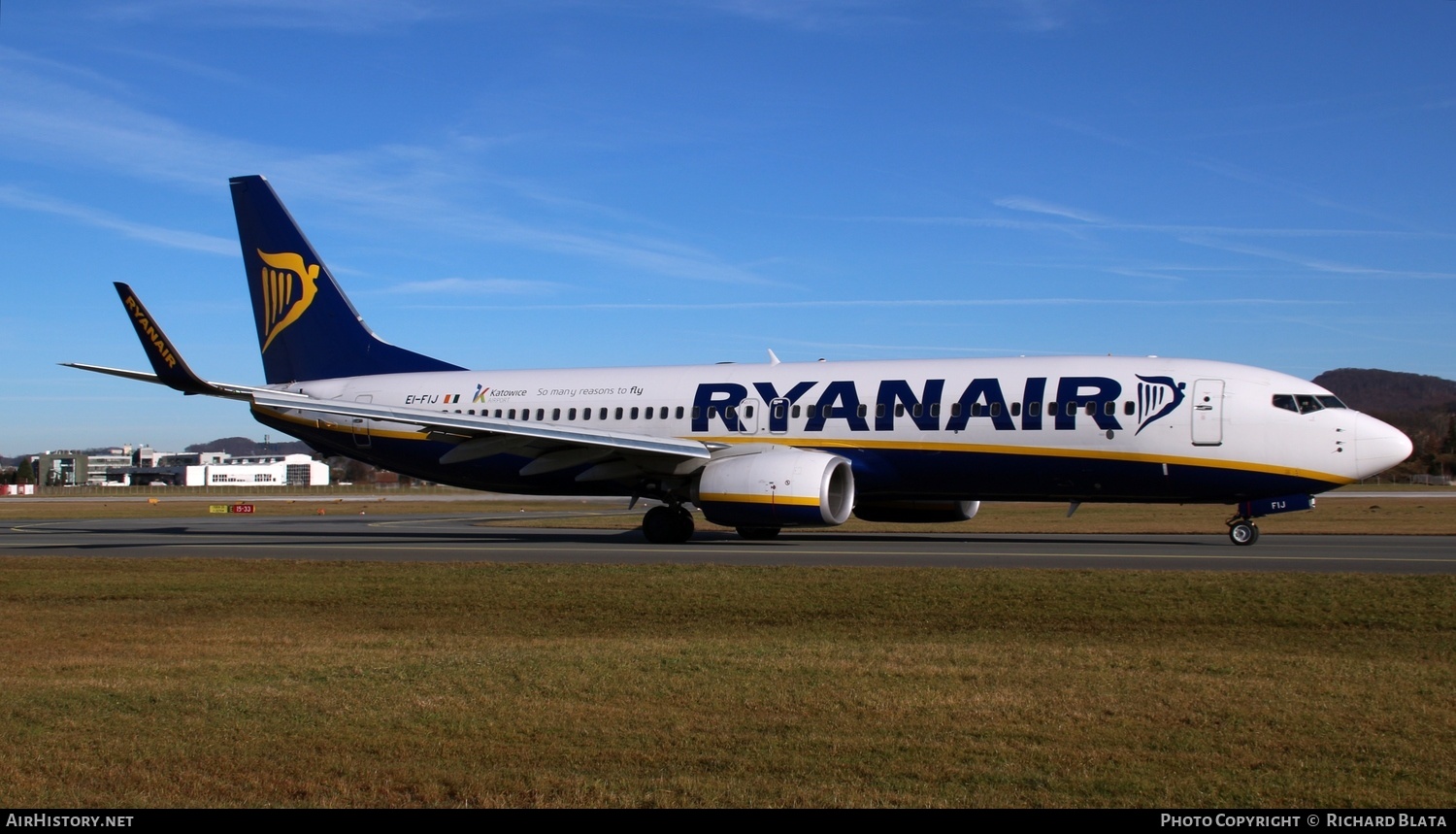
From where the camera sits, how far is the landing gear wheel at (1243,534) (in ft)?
72.3

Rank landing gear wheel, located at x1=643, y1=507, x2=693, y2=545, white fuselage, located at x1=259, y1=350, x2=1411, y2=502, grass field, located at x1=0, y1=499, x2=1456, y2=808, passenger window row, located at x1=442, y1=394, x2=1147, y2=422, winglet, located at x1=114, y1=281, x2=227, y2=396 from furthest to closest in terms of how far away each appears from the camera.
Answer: landing gear wheel, located at x1=643, y1=507, x2=693, y2=545 → winglet, located at x1=114, y1=281, x2=227, y2=396 → passenger window row, located at x1=442, y1=394, x2=1147, y2=422 → white fuselage, located at x1=259, y1=350, x2=1411, y2=502 → grass field, located at x1=0, y1=499, x2=1456, y2=808

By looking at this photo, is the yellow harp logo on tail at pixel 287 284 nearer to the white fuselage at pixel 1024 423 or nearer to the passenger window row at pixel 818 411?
the passenger window row at pixel 818 411

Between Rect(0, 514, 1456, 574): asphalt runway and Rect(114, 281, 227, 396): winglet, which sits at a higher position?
Rect(114, 281, 227, 396): winglet

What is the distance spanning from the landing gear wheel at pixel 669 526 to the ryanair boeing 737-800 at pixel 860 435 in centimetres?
4

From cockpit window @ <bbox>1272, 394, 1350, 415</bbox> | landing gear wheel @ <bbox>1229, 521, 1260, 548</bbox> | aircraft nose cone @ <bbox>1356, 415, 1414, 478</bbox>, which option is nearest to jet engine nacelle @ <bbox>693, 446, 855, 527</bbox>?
landing gear wheel @ <bbox>1229, 521, 1260, 548</bbox>

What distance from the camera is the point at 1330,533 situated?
1100 inches

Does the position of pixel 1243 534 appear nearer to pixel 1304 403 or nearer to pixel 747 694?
pixel 1304 403

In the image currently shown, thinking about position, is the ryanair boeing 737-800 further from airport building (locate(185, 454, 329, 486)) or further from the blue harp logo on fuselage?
airport building (locate(185, 454, 329, 486))

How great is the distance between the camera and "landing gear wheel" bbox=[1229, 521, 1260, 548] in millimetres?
22047

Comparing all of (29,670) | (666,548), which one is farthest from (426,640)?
(666,548)

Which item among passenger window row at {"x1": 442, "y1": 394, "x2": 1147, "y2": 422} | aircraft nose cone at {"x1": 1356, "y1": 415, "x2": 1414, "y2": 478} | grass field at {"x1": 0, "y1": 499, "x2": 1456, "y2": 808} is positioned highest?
passenger window row at {"x1": 442, "y1": 394, "x2": 1147, "y2": 422}

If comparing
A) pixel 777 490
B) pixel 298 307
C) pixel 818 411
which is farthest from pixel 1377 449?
pixel 298 307

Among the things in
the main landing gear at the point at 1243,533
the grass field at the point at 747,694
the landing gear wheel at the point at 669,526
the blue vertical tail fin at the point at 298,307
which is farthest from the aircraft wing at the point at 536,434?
the main landing gear at the point at 1243,533

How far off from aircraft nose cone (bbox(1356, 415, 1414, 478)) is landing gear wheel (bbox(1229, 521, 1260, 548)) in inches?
77.5
